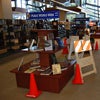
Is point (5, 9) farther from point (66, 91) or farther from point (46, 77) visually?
point (66, 91)

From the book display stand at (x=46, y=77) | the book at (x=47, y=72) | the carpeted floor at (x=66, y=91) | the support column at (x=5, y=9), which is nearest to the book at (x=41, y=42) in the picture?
the book display stand at (x=46, y=77)

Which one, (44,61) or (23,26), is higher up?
(23,26)

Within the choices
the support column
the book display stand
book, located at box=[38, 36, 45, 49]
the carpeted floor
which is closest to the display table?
the book display stand

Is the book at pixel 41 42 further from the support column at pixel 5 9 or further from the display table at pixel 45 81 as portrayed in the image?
the support column at pixel 5 9

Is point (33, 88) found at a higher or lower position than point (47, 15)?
lower

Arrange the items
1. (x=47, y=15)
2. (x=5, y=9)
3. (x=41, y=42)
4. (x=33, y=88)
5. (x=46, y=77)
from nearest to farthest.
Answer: (x=33, y=88), (x=46, y=77), (x=41, y=42), (x=47, y=15), (x=5, y=9)

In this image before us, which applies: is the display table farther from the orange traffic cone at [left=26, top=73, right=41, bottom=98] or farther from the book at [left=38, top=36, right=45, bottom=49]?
the book at [left=38, top=36, right=45, bottom=49]

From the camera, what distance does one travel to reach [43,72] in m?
4.06

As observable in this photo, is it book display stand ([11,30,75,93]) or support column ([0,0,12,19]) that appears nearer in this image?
book display stand ([11,30,75,93])

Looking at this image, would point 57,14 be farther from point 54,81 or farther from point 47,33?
point 54,81

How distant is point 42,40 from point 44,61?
20.3 inches

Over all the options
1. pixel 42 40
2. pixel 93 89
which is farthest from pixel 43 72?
pixel 93 89

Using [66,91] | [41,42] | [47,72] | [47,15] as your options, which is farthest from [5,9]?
[66,91]

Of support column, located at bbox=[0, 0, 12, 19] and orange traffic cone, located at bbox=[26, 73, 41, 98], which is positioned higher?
support column, located at bbox=[0, 0, 12, 19]
